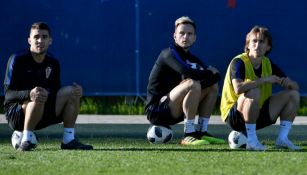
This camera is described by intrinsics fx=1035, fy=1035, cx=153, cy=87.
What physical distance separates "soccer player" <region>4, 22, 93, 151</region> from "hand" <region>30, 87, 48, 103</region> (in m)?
0.09

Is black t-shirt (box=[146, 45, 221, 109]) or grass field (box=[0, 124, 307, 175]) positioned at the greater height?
black t-shirt (box=[146, 45, 221, 109])

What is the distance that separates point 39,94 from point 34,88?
0.15 meters

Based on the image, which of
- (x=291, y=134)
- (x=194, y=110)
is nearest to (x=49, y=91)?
(x=194, y=110)

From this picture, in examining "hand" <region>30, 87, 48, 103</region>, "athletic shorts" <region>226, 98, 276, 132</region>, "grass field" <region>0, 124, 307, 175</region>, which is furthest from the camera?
"athletic shorts" <region>226, 98, 276, 132</region>

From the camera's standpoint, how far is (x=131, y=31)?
13.2 meters

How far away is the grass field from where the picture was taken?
727 cm

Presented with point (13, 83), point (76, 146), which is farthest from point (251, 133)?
point (13, 83)

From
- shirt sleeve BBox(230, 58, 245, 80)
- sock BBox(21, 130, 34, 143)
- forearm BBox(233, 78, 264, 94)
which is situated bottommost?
sock BBox(21, 130, 34, 143)

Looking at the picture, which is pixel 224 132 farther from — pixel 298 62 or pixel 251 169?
pixel 251 169

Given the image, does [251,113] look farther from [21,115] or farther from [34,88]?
[21,115]

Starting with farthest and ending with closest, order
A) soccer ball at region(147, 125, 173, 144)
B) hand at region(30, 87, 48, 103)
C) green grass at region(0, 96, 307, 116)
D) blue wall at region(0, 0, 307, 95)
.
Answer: green grass at region(0, 96, 307, 116) → blue wall at region(0, 0, 307, 95) → soccer ball at region(147, 125, 173, 144) → hand at region(30, 87, 48, 103)

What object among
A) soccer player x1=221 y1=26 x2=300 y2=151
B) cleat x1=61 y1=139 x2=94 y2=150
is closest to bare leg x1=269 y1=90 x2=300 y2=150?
soccer player x1=221 y1=26 x2=300 y2=151

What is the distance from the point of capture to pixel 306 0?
1320 centimetres

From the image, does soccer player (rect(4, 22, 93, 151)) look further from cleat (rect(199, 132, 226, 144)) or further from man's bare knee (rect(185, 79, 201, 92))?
cleat (rect(199, 132, 226, 144))
